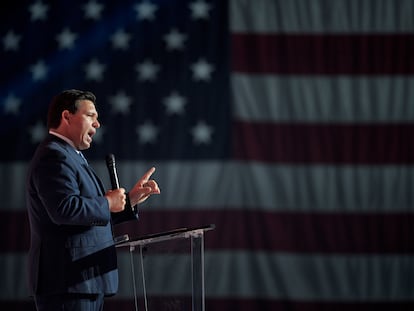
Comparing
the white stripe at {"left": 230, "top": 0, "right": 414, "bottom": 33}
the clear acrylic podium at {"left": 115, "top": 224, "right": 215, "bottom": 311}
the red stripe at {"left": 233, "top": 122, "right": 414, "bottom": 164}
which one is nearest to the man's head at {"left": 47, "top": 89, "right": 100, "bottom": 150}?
the clear acrylic podium at {"left": 115, "top": 224, "right": 215, "bottom": 311}

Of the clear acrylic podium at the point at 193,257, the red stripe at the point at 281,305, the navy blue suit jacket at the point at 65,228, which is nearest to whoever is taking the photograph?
the navy blue suit jacket at the point at 65,228

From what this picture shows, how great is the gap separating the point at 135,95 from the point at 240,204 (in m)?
0.94

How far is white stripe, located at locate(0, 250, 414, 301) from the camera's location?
3.93 metres

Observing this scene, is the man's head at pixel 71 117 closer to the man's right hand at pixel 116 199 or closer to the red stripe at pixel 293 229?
the man's right hand at pixel 116 199

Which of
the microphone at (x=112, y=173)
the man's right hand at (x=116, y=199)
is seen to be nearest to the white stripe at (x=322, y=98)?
the microphone at (x=112, y=173)

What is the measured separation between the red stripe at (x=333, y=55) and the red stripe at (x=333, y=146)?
363mm

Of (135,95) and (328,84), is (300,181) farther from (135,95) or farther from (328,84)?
(135,95)

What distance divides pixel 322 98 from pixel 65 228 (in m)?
2.35

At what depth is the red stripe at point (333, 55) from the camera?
4043mm

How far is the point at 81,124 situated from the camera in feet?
7.24

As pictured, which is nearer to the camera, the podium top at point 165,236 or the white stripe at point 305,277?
the podium top at point 165,236

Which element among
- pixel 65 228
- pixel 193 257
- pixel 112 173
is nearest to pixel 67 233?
pixel 65 228

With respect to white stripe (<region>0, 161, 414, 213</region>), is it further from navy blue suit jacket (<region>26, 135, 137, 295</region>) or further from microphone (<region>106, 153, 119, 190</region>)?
navy blue suit jacket (<region>26, 135, 137, 295</region>)

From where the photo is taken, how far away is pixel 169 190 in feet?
13.0
